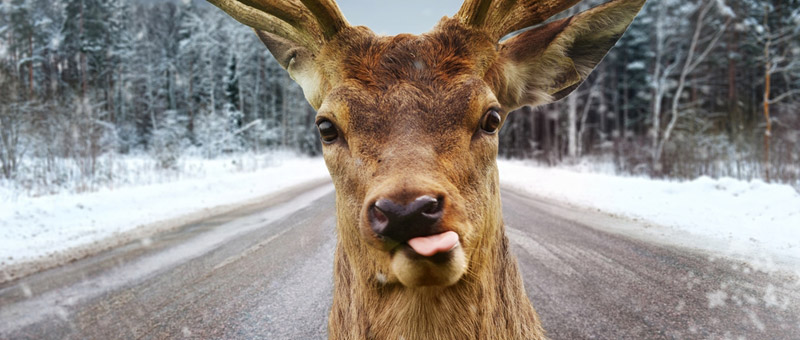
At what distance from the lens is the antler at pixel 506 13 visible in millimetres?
1979

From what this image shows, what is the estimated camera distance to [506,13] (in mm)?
2059

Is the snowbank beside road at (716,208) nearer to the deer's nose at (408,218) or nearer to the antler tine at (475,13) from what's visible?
the antler tine at (475,13)

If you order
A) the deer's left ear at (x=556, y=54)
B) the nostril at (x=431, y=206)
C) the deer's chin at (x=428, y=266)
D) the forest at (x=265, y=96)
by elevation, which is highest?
the forest at (x=265, y=96)

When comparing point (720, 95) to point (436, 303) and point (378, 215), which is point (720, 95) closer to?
point (436, 303)

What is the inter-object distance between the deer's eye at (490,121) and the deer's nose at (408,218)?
2.17 feet

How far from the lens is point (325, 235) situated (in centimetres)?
577

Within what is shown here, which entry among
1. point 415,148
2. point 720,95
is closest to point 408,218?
point 415,148

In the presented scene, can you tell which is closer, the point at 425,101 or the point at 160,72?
the point at 425,101

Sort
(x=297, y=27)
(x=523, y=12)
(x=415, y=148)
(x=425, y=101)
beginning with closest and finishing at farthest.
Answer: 1. (x=415, y=148)
2. (x=425, y=101)
3. (x=523, y=12)
4. (x=297, y=27)

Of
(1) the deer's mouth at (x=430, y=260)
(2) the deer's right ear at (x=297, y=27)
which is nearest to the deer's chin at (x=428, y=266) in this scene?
(1) the deer's mouth at (x=430, y=260)

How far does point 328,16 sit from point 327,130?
0.64 m

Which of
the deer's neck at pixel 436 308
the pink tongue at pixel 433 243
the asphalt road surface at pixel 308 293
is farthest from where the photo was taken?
the asphalt road surface at pixel 308 293

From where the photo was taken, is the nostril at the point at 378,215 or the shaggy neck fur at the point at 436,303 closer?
the nostril at the point at 378,215

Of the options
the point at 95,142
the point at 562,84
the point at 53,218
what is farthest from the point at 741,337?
the point at 95,142
